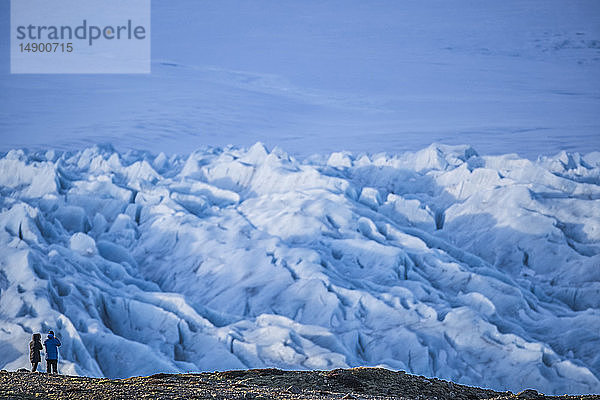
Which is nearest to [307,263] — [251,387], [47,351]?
[47,351]

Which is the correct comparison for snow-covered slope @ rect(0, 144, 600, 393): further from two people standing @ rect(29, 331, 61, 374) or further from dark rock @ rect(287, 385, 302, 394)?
dark rock @ rect(287, 385, 302, 394)

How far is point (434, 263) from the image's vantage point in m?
33.1

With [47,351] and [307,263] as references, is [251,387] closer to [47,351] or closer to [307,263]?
[47,351]

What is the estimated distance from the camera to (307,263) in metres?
30.7

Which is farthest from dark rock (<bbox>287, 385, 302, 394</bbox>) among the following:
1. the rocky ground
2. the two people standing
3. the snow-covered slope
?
the snow-covered slope

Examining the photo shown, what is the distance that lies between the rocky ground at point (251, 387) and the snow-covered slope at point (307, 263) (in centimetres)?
962

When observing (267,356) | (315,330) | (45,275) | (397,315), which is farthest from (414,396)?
(45,275)

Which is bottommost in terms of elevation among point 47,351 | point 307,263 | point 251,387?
point 307,263

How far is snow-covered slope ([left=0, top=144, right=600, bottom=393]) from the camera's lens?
23844 mm

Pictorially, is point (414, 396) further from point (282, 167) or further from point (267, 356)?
point (282, 167)

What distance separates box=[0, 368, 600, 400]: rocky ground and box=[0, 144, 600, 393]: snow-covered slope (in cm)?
962

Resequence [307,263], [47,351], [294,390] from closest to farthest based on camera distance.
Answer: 1. [294,390]
2. [47,351]
3. [307,263]

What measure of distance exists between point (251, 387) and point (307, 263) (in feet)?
65.7

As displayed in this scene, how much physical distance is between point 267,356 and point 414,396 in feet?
39.0
